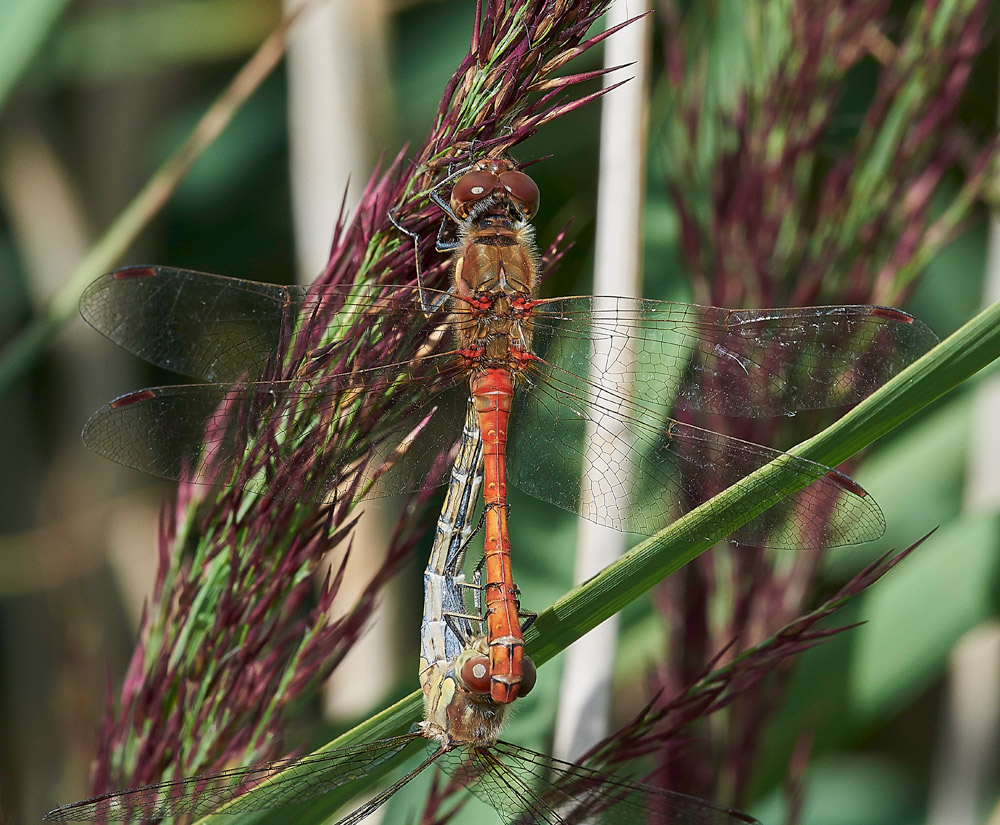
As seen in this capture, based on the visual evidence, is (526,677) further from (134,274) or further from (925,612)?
(925,612)

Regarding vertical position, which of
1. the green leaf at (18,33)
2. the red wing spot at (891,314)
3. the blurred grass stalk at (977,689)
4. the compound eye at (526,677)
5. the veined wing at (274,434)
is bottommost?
the blurred grass stalk at (977,689)

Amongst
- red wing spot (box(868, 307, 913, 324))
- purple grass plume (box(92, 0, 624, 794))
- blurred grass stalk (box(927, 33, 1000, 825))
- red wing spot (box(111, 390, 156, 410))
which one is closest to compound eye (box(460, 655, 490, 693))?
purple grass plume (box(92, 0, 624, 794))

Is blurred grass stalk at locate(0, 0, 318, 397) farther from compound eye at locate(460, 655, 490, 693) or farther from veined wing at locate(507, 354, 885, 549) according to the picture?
compound eye at locate(460, 655, 490, 693)

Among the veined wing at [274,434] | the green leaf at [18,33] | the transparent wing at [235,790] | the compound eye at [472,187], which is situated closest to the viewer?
the transparent wing at [235,790]

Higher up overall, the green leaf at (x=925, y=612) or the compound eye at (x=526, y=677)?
the compound eye at (x=526, y=677)

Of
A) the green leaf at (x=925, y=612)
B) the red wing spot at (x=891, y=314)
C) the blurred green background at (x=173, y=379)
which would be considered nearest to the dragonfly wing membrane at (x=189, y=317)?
the blurred green background at (x=173, y=379)

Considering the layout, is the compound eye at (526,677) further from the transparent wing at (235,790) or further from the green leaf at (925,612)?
the green leaf at (925,612)
